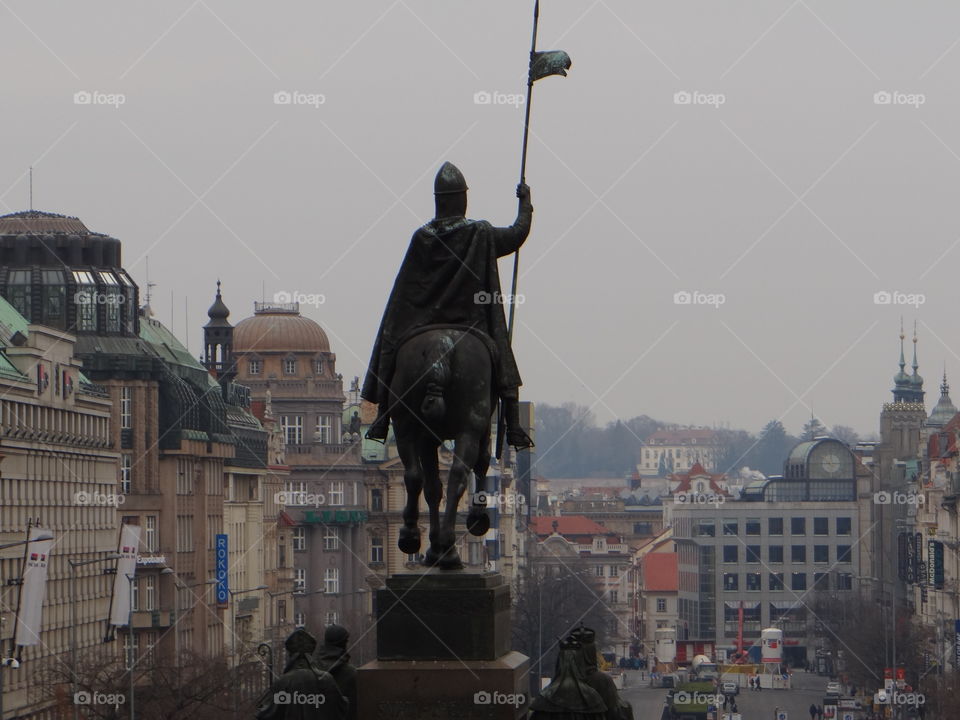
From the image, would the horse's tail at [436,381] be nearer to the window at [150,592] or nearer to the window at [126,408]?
the window at [126,408]

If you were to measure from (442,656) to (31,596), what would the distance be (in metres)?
81.8

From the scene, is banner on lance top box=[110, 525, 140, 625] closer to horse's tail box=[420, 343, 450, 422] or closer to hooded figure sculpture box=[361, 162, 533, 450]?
hooded figure sculpture box=[361, 162, 533, 450]

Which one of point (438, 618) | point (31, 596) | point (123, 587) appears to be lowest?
point (438, 618)

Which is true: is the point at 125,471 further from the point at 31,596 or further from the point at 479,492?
the point at 479,492

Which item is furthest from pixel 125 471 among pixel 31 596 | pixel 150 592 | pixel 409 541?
pixel 409 541

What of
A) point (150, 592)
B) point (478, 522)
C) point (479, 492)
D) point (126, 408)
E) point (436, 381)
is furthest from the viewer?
point (150, 592)

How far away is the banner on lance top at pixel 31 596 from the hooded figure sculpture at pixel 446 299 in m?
78.9

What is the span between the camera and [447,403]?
28781mm

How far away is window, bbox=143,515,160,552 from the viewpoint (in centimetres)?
15512

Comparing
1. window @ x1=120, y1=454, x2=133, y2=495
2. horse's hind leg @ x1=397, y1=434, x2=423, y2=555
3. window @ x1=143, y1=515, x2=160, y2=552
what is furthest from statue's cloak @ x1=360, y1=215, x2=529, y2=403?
window @ x1=143, y1=515, x2=160, y2=552

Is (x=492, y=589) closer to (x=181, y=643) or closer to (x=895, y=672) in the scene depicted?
(x=181, y=643)

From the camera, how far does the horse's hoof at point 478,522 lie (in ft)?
97.3

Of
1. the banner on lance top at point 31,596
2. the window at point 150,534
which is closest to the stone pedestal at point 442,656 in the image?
the banner on lance top at point 31,596

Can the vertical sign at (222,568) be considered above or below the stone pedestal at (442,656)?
above
